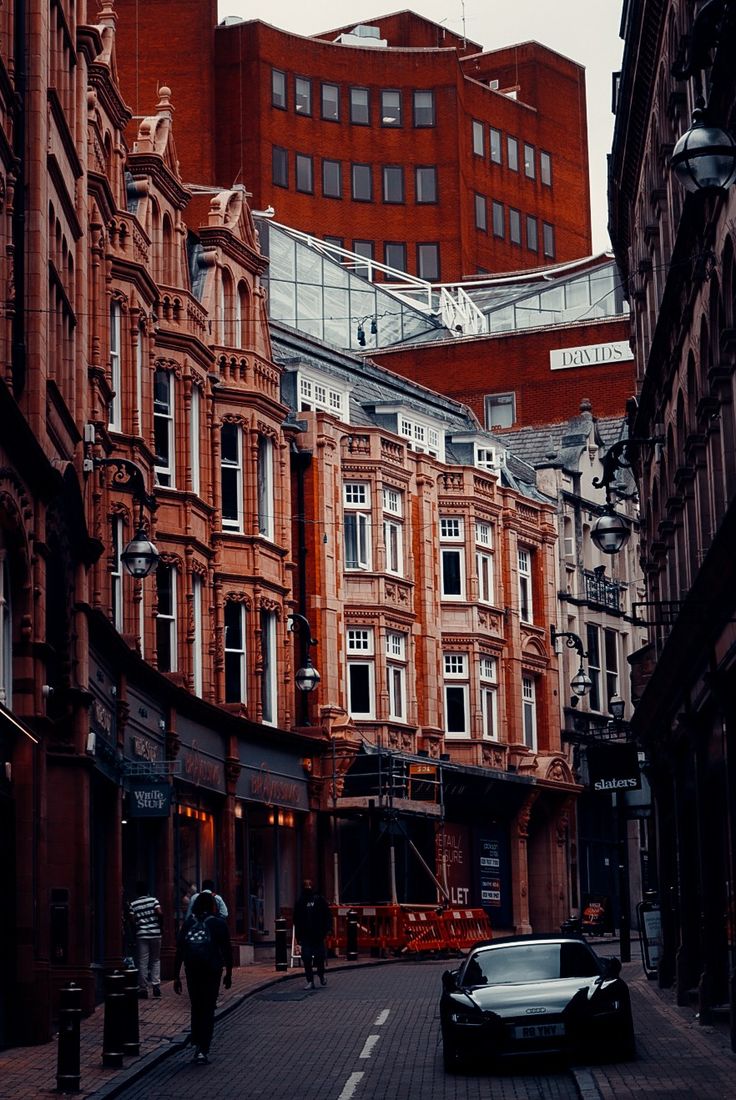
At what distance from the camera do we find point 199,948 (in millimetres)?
22453

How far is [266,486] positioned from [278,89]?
4504cm

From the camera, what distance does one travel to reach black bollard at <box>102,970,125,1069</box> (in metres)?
21.2

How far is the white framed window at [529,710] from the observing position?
60531 mm

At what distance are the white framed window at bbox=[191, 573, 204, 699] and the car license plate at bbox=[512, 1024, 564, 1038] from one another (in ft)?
73.1

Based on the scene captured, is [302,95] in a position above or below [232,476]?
above

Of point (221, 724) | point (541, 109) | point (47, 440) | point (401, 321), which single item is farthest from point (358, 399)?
point (541, 109)

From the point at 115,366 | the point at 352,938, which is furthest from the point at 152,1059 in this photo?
the point at 352,938

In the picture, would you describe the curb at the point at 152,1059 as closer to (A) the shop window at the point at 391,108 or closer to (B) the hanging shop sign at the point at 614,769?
(B) the hanging shop sign at the point at 614,769

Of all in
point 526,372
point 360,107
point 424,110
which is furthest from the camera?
point 424,110

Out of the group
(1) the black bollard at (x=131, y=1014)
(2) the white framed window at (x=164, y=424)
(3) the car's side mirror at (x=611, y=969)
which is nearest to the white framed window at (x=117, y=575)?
(2) the white framed window at (x=164, y=424)

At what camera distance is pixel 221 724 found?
141 ft

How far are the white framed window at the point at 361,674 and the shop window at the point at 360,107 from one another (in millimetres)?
44288

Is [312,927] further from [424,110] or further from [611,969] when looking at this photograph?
[424,110]

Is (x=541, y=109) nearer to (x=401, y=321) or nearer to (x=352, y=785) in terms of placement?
(x=401, y=321)
